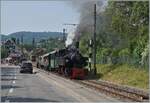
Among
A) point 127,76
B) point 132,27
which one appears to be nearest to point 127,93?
point 127,76

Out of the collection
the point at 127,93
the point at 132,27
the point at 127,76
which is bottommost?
the point at 127,93

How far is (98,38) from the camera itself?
91688mm

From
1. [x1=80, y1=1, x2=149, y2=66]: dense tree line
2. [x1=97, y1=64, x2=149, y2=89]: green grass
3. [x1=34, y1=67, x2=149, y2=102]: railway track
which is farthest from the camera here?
[x1=80, y1=1, x2=149, y2=66]: dense tree line

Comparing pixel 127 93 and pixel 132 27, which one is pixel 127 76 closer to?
pixel 132 27

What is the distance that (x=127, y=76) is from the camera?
47.8m

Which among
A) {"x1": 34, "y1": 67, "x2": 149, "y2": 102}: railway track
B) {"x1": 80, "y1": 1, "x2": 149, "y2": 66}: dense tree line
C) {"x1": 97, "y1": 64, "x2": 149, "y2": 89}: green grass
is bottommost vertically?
{"x1": 34, "y1": 67, "x2": 149, "y2": 102}: railway track

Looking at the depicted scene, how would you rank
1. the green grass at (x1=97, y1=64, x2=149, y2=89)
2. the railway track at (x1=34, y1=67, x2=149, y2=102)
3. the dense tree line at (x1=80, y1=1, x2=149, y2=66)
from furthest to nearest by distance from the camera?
1. the dense tree line at (x1=80, y1=1, x2=149, y2=66)
2. the green grass at (x1=97, y1=64, x2=149, y2=89)
3. the railway track at (x1=34, y1=67, x2=149, y2=102)

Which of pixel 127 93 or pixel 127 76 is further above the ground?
pixel 127 76

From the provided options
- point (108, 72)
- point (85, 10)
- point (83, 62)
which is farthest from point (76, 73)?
point (85, 10)

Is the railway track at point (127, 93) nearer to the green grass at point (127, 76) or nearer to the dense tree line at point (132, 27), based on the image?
the green grass at point (127, 76)

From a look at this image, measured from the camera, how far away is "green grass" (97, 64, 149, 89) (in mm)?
41834

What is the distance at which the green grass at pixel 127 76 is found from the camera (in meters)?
41.8

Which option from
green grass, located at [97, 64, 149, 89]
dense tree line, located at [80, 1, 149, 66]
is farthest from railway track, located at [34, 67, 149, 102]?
dense tree line, located at [80, 1, 149, 66]

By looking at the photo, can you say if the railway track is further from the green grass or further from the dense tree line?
the dense tree line
